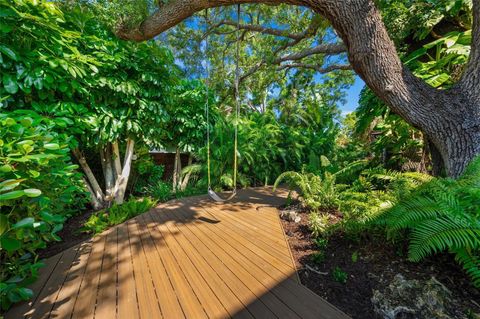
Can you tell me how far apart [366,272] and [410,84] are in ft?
6.30

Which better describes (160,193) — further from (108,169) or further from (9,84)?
(9,84)

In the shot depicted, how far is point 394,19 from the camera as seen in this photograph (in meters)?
2.93

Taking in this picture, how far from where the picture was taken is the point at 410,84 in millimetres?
2039

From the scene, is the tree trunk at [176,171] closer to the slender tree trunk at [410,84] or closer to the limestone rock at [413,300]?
the slender tree trunk at [410,84]

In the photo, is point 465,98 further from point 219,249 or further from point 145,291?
point 145,291

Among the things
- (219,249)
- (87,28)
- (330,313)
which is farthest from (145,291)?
(87,28)

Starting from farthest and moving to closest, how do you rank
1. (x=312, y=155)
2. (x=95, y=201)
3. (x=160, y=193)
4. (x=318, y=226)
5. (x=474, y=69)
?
(x=312, y=155) < (x=160, y=193) < (x=95, y=201) < (x=318, y=226) < (x=474, y=69)

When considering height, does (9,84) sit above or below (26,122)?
above

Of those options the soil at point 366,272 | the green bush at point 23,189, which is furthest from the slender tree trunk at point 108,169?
the soil at point 366,272

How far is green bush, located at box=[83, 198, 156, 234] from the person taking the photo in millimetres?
2768

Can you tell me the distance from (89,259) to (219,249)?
137 cm

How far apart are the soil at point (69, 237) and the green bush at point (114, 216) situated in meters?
0.11

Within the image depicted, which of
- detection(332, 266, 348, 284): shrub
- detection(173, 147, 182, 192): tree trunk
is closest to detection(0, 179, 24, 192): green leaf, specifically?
detection(332, 266, 348, 284): shrub

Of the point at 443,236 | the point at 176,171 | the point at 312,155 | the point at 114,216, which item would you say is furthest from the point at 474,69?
the point at 176,171
